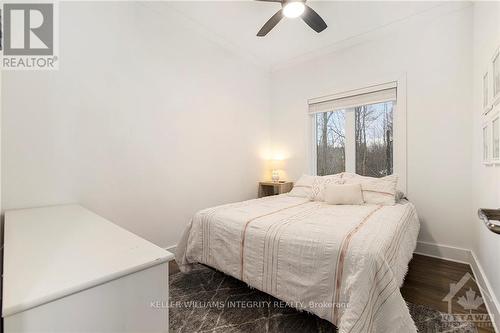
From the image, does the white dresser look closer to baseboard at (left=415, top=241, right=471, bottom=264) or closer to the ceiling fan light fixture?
the ceiling fan light fixture

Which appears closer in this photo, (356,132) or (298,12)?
(298,12)

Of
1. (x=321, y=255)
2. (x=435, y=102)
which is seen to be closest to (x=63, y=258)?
(x=321, y=255)

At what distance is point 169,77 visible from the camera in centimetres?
264

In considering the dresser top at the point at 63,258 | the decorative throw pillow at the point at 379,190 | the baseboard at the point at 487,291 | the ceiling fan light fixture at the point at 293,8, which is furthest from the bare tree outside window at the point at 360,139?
the dresser top at the point at 63,258

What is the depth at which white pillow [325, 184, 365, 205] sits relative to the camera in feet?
8.22

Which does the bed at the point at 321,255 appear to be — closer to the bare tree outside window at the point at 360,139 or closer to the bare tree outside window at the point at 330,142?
the bare tree outside window at the point at 360,139

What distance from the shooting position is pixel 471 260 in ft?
7.72

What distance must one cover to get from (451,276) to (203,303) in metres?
2.24

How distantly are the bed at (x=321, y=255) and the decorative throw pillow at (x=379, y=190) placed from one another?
230 millimetres

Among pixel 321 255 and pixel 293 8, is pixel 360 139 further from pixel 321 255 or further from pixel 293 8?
pixel 321 255

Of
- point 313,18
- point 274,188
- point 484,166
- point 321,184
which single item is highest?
point 313,18

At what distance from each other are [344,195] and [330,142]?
127cm

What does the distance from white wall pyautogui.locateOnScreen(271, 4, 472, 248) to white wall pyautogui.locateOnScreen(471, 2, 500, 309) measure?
11 cm

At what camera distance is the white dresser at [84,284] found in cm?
61
